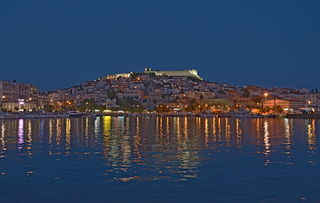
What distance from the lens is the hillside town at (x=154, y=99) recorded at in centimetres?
11450

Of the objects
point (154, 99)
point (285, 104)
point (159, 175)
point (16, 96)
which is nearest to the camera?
point (159, 175)

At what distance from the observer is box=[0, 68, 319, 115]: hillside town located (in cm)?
11450

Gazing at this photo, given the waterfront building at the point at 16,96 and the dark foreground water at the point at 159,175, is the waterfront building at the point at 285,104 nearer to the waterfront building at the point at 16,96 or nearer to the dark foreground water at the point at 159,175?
the waterfront building at the point at 16,96

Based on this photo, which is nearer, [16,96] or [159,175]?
[159,175]

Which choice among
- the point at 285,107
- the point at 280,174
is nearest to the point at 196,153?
the point at 280,174

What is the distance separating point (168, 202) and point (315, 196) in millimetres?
3589

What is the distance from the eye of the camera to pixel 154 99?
164m

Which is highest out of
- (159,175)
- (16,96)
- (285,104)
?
(16,96)

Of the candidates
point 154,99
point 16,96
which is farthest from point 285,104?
point 16,96

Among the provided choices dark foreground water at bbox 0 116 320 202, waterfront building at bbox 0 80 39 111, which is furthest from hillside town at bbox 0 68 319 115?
dark foreground water at bbox 0 116 320 202

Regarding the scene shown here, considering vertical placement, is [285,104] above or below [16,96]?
below

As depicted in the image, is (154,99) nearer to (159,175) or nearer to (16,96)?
(16,96)

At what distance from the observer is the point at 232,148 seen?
21.4 m

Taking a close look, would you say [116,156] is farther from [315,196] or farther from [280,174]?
[315,196]
